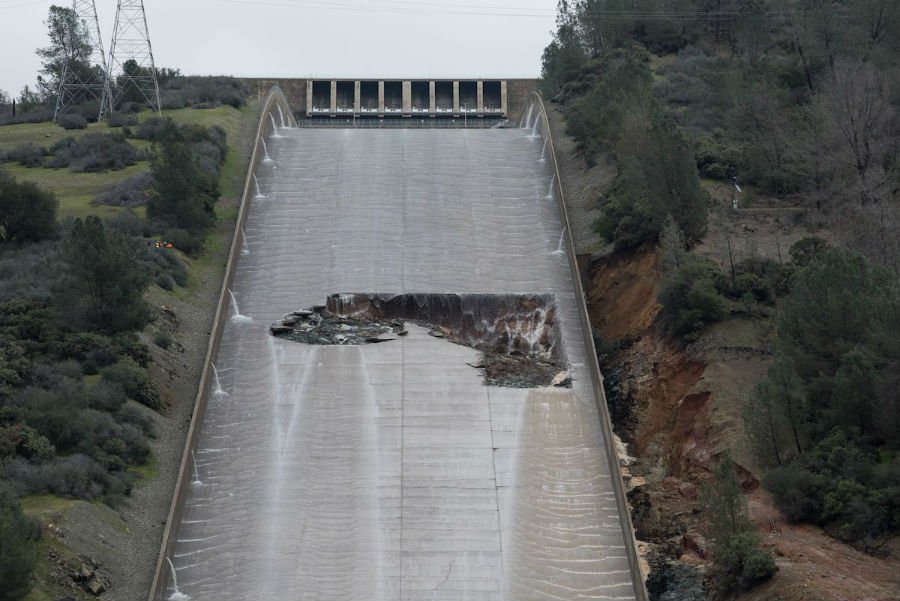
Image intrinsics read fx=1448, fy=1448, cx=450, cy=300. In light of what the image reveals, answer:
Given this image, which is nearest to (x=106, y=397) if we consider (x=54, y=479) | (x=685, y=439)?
(x=54, y=479)

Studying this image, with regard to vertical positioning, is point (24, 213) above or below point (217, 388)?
above

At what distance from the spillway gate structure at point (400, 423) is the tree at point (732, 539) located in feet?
8.68

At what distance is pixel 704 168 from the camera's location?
52.1 metres

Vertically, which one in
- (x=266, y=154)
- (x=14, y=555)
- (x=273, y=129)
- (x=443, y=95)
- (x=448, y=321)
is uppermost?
(x=273, y=129)

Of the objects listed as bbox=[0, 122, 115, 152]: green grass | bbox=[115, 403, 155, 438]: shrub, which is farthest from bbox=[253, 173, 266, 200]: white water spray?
bbox=[115, 403, 155, 438]: shrub

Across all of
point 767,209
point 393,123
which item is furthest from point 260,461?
point 393,123

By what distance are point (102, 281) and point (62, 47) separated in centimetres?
5153

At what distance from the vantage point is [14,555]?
1049 inches

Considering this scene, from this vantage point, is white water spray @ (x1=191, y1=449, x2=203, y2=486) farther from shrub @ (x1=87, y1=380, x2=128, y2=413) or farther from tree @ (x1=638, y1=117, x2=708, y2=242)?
tree @ (x1=638, y1=117, x2=708, y2=242)

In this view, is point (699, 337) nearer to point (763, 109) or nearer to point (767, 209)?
point (767, 209)

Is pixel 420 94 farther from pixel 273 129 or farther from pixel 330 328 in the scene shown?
pixel 330 328

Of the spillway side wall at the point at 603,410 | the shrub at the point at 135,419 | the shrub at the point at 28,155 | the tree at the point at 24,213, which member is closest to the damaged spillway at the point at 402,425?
the spillway side wall at the point at 603,410

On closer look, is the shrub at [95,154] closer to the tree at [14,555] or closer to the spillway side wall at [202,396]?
the spillway side wall at [202,396]

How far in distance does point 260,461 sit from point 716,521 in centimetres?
1215
